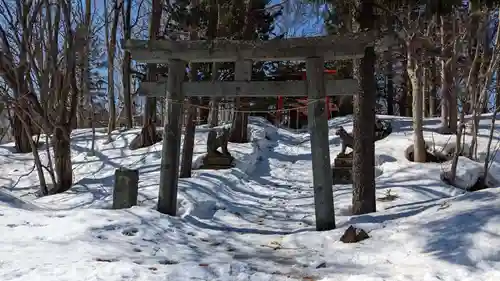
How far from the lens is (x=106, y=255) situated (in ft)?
14.2

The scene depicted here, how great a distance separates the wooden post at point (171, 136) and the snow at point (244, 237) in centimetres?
42

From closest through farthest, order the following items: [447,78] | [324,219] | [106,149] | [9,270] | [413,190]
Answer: [9,270] < [324,219] < [413,190] < [447,78] < [106,149]

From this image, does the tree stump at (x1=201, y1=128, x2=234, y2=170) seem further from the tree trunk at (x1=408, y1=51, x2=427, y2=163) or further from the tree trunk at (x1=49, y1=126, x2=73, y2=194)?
the tree trunk at (x1=408, y1=51, x2=427, y2=163)

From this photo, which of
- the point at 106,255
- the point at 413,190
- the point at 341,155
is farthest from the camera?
the point at 341,155

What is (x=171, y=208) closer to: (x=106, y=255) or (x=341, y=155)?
(x=106, y=255)

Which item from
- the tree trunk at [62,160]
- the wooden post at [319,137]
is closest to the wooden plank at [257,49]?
the wooden post at [319,137]

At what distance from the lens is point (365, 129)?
277 inches

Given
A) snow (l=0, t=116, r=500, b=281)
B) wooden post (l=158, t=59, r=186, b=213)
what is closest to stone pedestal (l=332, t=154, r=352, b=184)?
snow (l=0, t=116, r=500, b=281)

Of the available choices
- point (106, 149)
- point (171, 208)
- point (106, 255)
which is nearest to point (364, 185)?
point (171, 208)

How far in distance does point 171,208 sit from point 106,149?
9381 millimetres

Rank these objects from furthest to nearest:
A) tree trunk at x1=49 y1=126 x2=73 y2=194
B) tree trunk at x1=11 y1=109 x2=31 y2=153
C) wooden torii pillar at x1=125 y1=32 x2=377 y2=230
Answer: tree trunk at x1=11 y1=109 x2=31 y2=153, tree trunk at x1=49 y1=126 x2=73 y2=194, wooden torii pillar at x1=125 y1=32 x2=377 y2=230

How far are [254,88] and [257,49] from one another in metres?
0.57

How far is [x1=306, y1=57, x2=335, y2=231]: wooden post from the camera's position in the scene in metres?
6.34

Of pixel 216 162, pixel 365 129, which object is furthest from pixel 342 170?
pixel 365 129
